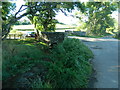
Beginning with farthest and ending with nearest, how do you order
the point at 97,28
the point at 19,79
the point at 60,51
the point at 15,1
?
1. the point at 97,28
2. the point at 15,1
3. the point at 60,51
4. the point at 19,79

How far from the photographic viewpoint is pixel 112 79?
4.07 m

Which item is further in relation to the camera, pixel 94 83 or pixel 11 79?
pixel 94 83

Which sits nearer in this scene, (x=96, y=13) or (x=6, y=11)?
(x=6, y=11)

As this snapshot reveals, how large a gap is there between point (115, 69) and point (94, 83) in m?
1.76

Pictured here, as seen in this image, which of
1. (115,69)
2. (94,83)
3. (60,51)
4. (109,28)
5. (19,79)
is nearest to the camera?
(19,79)

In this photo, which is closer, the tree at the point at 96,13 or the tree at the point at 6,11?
the tree at the point at 6,11

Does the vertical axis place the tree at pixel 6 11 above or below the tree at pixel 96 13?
below

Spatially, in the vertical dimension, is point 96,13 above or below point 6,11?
above

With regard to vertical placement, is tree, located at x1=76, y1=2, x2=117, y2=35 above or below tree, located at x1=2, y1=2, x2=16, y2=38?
above

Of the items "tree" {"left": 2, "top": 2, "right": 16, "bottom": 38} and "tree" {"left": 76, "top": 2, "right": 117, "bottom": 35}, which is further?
"tree" {"left": 76, "top": 2, "right": 117, "bottom": 35}

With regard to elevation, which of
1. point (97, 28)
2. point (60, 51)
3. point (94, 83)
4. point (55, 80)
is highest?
point (97, 28)

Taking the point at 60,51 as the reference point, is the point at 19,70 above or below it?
below

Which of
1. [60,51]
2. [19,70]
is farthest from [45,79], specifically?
[60,51]

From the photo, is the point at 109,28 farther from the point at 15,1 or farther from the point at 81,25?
the point at 15,1
